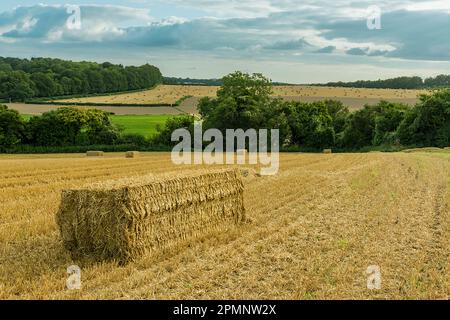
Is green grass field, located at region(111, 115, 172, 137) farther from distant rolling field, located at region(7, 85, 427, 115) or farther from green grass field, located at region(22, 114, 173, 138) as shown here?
distant rolling field, located at region(7, 85, 427, 115)

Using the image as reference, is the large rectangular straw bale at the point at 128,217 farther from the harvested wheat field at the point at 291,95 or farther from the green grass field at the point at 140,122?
the harvested wheat field at the point at 291,95

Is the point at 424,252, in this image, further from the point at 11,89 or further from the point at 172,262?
the point at 11,89

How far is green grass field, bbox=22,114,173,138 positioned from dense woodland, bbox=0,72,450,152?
5455mm

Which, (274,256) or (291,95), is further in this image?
(291,95)

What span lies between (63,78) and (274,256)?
9305cm


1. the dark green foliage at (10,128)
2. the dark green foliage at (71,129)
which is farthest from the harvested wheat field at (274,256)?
the dark green foliage at (71,129)

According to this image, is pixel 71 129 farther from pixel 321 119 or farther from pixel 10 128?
pixel 321 119

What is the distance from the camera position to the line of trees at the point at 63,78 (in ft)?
282

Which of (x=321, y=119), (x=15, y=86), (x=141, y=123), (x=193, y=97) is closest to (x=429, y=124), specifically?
(x=321, y=119)

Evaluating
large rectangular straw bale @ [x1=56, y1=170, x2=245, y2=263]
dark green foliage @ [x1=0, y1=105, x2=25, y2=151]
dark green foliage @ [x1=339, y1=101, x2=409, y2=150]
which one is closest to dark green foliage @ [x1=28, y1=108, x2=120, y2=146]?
dark green foliage @ [x1=0, y1=105, x2=25, y2=151]

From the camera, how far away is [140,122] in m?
77.0

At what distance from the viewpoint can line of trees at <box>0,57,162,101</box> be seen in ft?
282
